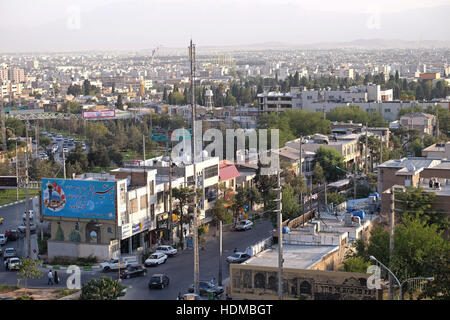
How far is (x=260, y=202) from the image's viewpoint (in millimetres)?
14062

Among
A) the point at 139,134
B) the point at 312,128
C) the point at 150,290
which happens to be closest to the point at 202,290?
the point at 150,290

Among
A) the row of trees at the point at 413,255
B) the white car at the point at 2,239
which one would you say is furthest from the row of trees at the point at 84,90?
the row of trees at the point at 413,255

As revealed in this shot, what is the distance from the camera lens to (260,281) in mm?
7914

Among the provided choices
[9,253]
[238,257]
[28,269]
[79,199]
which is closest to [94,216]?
[79,199]

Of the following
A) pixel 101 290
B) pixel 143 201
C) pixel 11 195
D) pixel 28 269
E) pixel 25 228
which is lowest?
pixel 11 195

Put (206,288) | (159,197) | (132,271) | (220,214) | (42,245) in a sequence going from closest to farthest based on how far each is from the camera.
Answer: (206,288) < (132,271) < (42,245) < (159,197) < (220,214)

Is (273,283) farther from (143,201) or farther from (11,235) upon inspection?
(11,235)

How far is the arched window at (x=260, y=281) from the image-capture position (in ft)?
25.9

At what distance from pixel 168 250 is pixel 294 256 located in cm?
320

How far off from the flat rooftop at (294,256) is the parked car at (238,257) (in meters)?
1.64

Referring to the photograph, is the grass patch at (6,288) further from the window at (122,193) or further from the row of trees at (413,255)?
the row of trees at (413,255)
